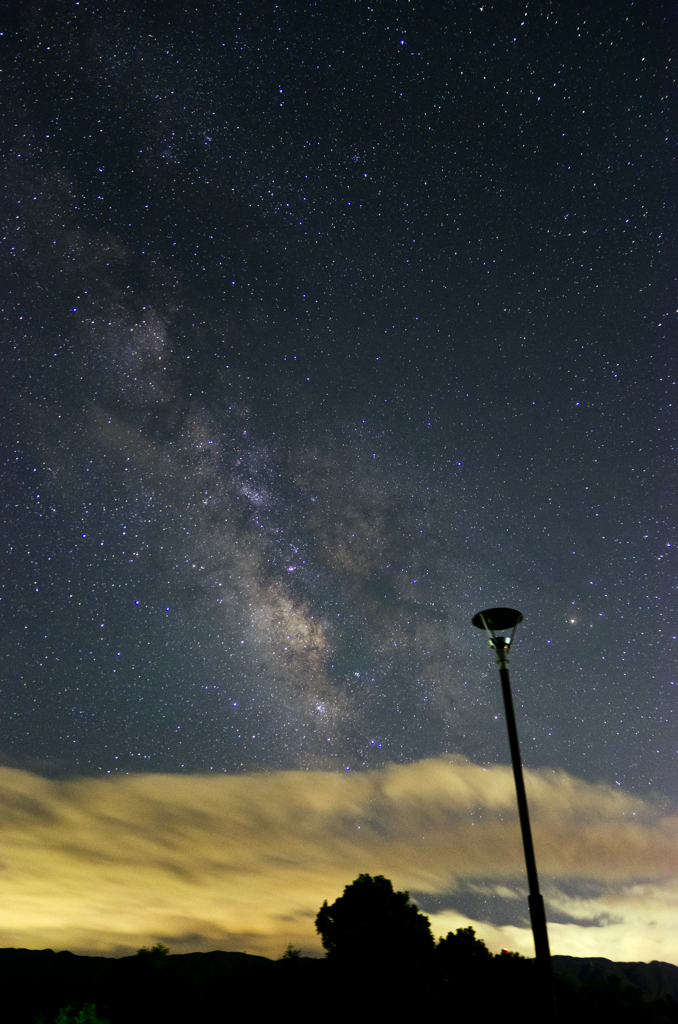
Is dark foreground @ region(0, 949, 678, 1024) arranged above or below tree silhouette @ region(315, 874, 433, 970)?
below

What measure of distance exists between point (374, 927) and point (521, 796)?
33.8m

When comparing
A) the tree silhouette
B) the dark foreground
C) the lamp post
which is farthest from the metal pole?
the tree silhouette

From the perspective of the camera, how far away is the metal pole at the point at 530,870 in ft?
20.8

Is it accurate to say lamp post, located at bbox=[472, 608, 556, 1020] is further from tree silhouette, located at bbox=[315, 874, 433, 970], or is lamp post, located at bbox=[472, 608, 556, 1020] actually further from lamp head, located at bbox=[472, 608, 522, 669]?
tree silhouette, located at bbox=[315, 874, 433, 970]

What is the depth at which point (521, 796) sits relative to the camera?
286 inches

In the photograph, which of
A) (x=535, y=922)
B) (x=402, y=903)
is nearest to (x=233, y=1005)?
(x=402, y=903)

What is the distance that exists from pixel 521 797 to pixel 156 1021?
59154 millimetres

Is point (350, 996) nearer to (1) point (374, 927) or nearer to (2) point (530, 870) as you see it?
(1) point (374, 927)

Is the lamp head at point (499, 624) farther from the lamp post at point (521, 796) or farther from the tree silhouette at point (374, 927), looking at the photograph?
the tree silhouette at point (374, 927)

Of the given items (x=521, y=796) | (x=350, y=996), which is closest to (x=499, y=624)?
(x=521, y=796)

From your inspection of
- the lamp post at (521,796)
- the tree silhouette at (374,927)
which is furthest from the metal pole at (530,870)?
the tree silhouette at (374,927)

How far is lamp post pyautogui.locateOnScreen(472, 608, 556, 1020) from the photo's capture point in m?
6.37

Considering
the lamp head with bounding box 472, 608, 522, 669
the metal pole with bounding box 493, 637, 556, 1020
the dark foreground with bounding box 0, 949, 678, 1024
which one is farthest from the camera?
the dark foreground with bounding box 0, 949, 678, 1024

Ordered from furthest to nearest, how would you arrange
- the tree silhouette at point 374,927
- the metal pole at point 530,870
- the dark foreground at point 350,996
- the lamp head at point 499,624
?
the tree silhouette at point 374,927 → the dark foreground at point 350,996 → the lamp head at point 499,624 → the metal pole at point 530,870
